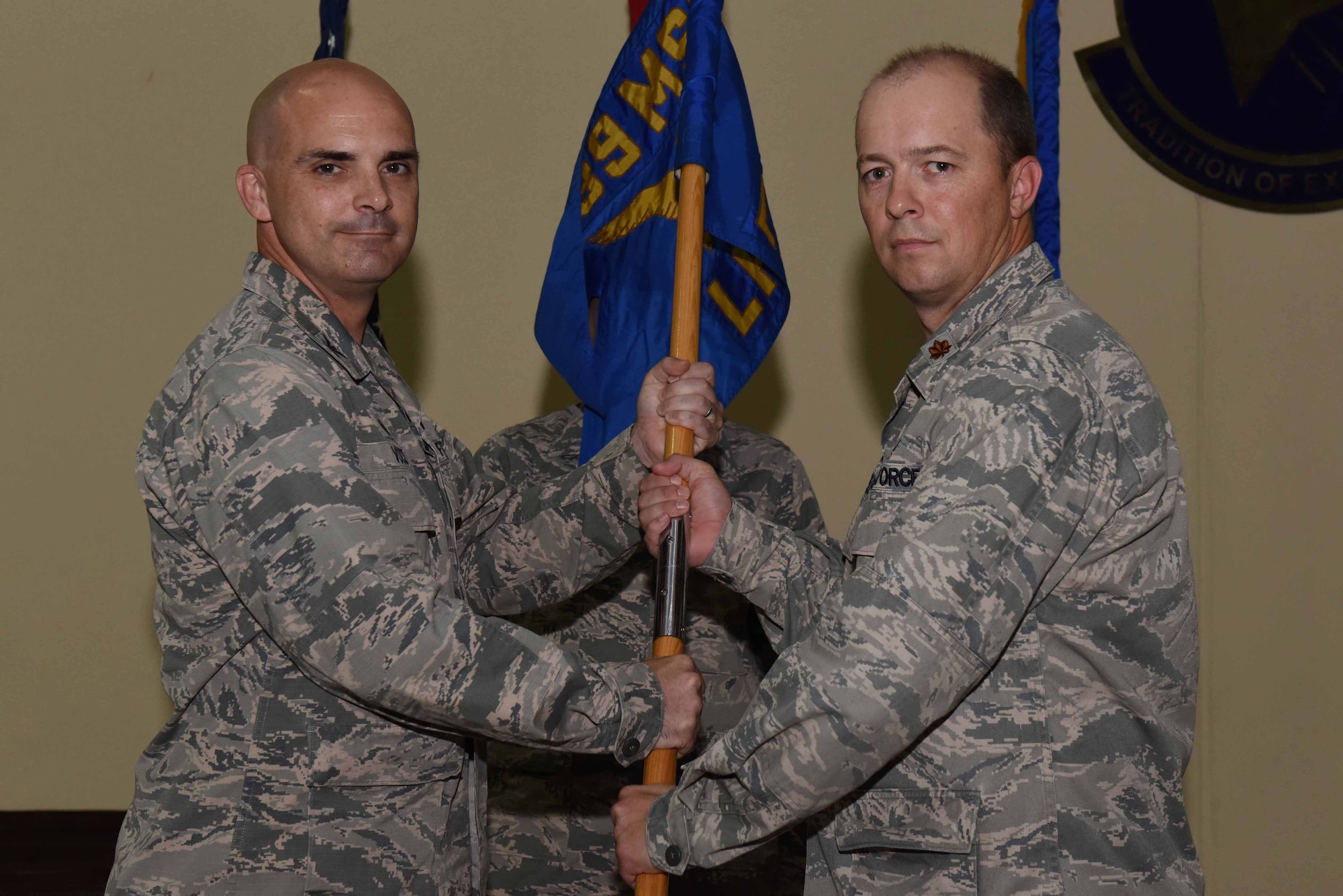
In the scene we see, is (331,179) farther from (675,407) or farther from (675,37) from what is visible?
(675,37)

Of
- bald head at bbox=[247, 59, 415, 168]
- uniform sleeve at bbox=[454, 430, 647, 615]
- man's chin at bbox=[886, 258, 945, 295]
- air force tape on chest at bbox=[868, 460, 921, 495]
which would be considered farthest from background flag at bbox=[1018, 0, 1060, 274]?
bald head at bbox=[247, 59, 415, 168]

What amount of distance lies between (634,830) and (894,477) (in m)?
0.59

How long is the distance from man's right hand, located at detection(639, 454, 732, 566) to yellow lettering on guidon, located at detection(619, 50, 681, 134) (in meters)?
0.73

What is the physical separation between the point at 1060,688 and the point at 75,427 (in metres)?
2.79

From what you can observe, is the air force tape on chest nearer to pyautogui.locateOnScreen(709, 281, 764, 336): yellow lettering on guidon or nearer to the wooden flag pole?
the wooden flag pole

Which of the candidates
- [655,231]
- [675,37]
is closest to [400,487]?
[655,231]

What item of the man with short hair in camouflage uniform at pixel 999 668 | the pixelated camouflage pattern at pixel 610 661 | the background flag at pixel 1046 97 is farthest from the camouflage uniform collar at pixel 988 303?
the background flag at pixel 1046 97

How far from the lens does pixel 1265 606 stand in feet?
11.5

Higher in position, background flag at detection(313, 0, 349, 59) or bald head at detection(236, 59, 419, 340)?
background flag at detection(313, 0, 349, 59)

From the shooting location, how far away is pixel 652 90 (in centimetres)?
238

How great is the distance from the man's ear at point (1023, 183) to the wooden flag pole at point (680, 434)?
541mm

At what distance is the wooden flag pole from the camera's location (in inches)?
74.8

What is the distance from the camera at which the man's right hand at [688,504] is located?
192cm

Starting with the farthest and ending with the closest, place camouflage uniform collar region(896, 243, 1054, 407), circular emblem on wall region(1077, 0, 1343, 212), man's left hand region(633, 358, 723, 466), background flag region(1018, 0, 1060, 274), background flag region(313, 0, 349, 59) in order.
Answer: circular emblem on wall region(1077, 0, 1343, 212) < background flag region(313, 0, 349, 59) < background flag region(1018, 0, 1060, 274) < man's left hand region(633, 358, 723, 466) < camouflage uniform collar region(896, 243, 1054, 407)
